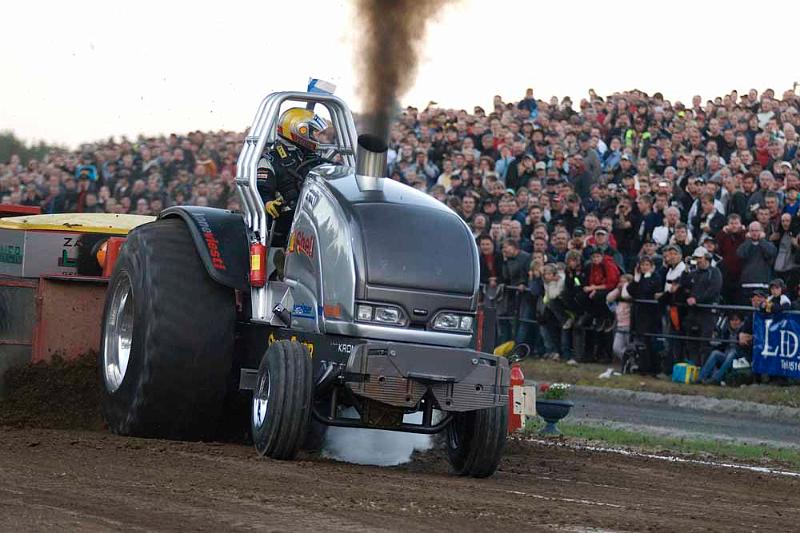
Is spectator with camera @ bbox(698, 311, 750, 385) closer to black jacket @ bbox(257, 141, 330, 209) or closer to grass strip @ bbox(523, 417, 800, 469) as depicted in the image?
grass strip @ bbox(523, 417, 800, 469)

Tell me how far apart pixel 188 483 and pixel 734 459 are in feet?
19.4

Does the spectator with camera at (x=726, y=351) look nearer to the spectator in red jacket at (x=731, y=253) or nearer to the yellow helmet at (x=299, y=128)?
the spectator in red jacket at (x=731, y=253)

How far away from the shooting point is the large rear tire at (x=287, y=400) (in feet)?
28.1

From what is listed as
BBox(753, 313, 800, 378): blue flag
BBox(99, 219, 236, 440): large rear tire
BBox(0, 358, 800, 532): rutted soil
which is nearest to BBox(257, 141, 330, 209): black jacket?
BBox(99, 219, 236, 440): large rear tire

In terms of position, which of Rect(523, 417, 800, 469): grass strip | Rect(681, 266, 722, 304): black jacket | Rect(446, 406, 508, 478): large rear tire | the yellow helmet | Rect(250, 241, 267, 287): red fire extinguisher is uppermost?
the yellow helmet

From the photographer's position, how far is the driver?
984 centimetres

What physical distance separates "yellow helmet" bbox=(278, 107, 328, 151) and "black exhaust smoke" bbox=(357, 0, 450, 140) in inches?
20.4

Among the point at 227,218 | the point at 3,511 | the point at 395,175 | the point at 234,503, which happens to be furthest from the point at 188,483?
the point at 395,175

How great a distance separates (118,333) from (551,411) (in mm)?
4321

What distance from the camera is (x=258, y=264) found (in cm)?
965

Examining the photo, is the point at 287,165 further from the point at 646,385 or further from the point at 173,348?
the point at 646,385

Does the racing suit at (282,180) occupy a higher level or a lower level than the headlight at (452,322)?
higher

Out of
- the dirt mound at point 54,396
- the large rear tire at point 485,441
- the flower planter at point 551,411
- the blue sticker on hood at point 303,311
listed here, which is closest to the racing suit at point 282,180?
the blue sticker on hood at point 303,311

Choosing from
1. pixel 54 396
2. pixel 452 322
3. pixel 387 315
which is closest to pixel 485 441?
pixel 452 322
